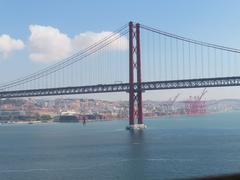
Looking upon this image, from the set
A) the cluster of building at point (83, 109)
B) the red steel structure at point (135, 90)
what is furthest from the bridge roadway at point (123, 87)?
the cluster of building at point (83, 109)

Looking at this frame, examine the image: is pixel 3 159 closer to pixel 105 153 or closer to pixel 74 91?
pixel 105 153

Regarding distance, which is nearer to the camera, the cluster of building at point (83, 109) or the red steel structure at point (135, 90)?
the red steel structure at point (135, 90)

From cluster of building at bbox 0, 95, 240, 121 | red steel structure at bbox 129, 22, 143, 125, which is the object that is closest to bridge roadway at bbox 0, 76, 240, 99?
red steel structure at bbox 129, 22, 143, 125

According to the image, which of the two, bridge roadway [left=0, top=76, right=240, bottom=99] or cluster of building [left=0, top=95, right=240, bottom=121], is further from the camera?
cluster of building [left=0, top=95, right=240, bottom=121]

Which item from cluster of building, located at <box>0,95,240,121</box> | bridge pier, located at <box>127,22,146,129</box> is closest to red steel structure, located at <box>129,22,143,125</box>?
bridge pier, located at <box>127,22,146,129</box>

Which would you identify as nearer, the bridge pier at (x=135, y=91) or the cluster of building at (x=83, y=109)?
the bridge pier at (x=135, y=91)

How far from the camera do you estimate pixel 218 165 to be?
63.9ft

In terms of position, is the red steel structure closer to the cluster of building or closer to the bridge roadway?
the bridge roadway

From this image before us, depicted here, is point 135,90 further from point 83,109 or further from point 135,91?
point 83,109

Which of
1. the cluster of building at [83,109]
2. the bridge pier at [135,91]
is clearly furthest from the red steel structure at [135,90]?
the cluster of building at [83,109]

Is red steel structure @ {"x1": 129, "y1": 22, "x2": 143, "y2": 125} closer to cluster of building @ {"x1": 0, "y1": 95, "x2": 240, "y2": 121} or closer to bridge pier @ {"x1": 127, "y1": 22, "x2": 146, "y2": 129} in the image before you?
bridge pier @ {"x1": 127, "y1": 22, "x2": 146, "y2": 129}

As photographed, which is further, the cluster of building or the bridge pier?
the cluster of building

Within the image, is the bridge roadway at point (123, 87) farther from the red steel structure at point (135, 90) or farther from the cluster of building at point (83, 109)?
the cluster of building at point (83, 109)

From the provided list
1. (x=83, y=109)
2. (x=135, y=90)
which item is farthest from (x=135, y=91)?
(x=83, y=109)
